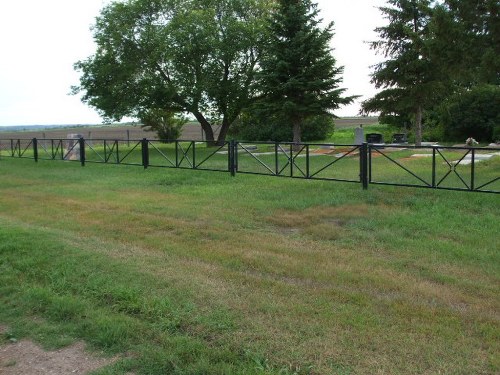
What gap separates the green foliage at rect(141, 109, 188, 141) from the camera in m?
33.4

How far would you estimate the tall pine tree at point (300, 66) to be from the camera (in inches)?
925

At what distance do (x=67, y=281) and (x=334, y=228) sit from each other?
13.1 ft

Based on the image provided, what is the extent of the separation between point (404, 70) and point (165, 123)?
1727 cm

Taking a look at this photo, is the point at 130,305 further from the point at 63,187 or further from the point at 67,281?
the point at 63,187

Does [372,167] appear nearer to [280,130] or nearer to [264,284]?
[264,284]

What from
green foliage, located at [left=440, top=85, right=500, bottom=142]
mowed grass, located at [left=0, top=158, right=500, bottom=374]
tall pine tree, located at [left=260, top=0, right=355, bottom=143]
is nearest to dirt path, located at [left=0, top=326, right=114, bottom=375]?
mowed grass, located at [left=0, top=158, right=500, bottom=374]

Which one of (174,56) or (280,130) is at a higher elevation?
(174,56)

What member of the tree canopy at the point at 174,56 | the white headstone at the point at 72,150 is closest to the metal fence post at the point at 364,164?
the white headstone at the point at 72,150

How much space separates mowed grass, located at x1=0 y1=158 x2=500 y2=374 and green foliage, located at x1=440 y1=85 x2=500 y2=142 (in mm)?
20311

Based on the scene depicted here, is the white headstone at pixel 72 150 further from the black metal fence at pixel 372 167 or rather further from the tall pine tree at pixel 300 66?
the tall pine tree at pixel 300 66

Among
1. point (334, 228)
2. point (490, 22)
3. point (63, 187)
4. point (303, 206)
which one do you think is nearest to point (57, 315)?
point (334, 228)

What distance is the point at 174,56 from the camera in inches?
1049

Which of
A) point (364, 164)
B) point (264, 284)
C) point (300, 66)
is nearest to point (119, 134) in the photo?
point (300, 66)

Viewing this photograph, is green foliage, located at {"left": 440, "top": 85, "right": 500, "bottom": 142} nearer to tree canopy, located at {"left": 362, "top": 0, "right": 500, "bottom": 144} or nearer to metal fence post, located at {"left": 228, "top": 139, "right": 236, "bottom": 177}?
tree canopy, located at {"left": 362, "top": 0, "right": 500, "bottom": 144}
